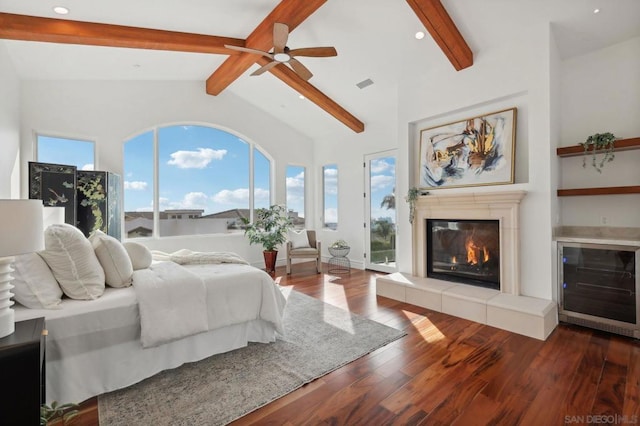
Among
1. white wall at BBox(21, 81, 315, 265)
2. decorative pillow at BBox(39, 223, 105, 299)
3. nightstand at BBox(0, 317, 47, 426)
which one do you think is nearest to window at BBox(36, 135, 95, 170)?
white wall at BBox(21, 81, 315, 265)

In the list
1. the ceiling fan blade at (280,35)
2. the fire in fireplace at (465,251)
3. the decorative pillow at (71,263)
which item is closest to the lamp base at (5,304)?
the decorative pillow at (71,263)

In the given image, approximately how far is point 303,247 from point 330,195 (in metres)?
1.63

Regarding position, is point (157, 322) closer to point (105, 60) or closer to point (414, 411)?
point (414, 411)

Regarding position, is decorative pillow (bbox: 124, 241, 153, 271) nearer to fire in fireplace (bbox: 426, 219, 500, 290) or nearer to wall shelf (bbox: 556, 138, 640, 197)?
A: fire in fireplace (bbox: 426, 219, 500, 290)

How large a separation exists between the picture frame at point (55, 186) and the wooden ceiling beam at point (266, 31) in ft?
8.58

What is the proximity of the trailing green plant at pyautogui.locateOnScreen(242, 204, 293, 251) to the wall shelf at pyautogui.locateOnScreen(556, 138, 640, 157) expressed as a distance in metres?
4.56

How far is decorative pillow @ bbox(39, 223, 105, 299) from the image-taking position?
A: 6.88 ft

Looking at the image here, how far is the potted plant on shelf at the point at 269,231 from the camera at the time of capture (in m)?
5.94

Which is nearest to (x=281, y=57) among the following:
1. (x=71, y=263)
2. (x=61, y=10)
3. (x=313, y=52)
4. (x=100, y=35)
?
(x=313, y=52)

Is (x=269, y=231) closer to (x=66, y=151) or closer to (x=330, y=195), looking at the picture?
(x=330, y=195)

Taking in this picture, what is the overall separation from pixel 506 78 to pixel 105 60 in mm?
5240

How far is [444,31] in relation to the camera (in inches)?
136

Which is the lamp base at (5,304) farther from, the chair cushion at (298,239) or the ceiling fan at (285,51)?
the chair cushion at (298,239)

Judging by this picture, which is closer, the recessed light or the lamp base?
the lamp base
